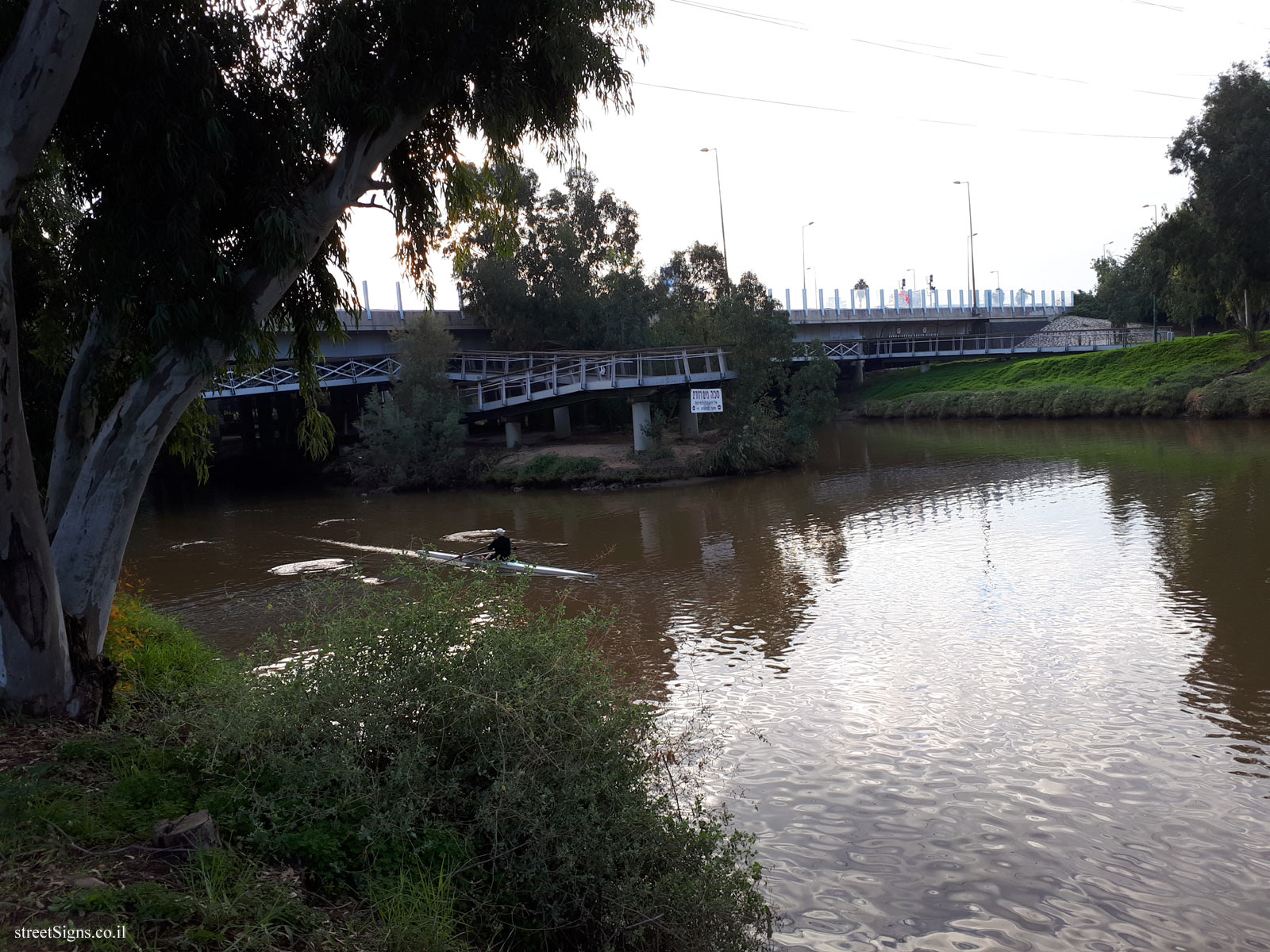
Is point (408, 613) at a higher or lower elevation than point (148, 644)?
higher

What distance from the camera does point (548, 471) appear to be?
34.3 m

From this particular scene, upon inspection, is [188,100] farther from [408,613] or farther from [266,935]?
[266,935]

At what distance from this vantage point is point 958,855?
7.44 metres

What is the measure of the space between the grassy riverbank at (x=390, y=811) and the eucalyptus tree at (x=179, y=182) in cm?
128

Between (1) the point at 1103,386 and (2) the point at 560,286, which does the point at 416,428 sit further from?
(1) the point at 1103,386

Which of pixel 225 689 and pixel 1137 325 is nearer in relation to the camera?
pixel 225 689

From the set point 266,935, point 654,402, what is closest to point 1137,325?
point 654,402

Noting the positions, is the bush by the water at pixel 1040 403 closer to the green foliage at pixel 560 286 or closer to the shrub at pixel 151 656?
the green foliage at pixel 560 286

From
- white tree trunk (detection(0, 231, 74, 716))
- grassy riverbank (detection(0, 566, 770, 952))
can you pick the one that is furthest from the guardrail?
grassy riverbank (detection(0, 566, 770, 952))

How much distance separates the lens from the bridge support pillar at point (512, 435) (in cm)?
3878

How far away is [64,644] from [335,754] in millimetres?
2739

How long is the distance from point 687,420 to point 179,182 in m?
29.6

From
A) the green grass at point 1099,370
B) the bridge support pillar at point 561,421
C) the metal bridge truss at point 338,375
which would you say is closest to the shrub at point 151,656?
the metal bridge truss at point 338,375

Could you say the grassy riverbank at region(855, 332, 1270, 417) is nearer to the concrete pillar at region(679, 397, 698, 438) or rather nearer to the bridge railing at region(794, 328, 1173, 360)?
the bridge railing at region(794, 328, 1173, 360)
